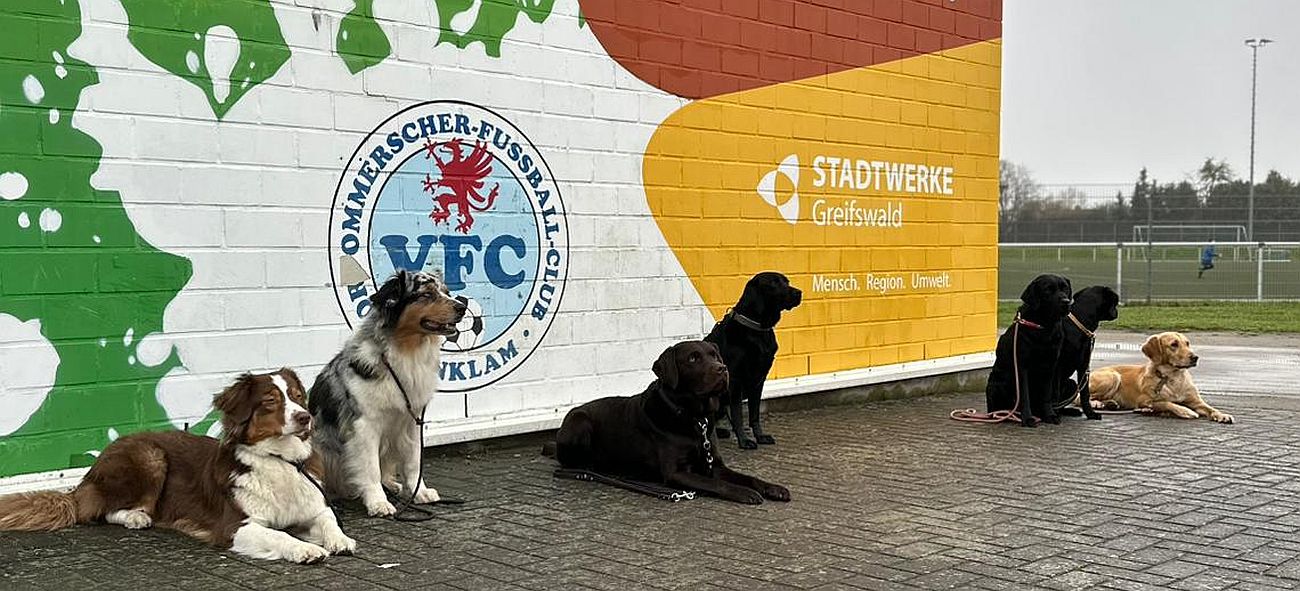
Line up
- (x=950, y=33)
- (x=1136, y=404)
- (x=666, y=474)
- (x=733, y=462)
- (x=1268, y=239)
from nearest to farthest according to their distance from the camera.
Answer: (x=666, y=474), (x=733, y=462), (x=1136, y=404), (x=950, y=33), (x=1268, y=239)

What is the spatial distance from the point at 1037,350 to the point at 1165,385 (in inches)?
57.8

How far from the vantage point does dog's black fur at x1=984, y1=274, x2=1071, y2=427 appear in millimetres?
9625

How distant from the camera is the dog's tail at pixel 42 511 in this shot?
5941mm

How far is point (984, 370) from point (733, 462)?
17.3 feet

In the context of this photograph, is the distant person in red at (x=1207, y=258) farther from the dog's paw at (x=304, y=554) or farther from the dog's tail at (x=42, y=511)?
the dog's tail at (x=42, y=511)

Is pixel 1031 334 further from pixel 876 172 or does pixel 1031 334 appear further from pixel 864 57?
pixel 864 57

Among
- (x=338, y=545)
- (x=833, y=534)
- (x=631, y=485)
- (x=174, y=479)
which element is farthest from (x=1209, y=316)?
(x=174, y=479)

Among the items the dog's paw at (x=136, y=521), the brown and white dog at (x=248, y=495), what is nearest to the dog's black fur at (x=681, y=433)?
the brown and white dog at (x=248, y=495)

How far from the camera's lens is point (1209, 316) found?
75.0ft

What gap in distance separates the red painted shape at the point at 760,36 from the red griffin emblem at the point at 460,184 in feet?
4.83

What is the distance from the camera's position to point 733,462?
809 cm

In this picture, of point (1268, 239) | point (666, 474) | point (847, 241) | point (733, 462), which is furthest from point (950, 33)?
point (1268, 239)

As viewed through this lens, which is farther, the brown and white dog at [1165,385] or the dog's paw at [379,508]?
the brown and white dog at [1165,385]

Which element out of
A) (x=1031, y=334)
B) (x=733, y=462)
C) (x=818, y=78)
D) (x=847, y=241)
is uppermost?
(x=818, y=78)
